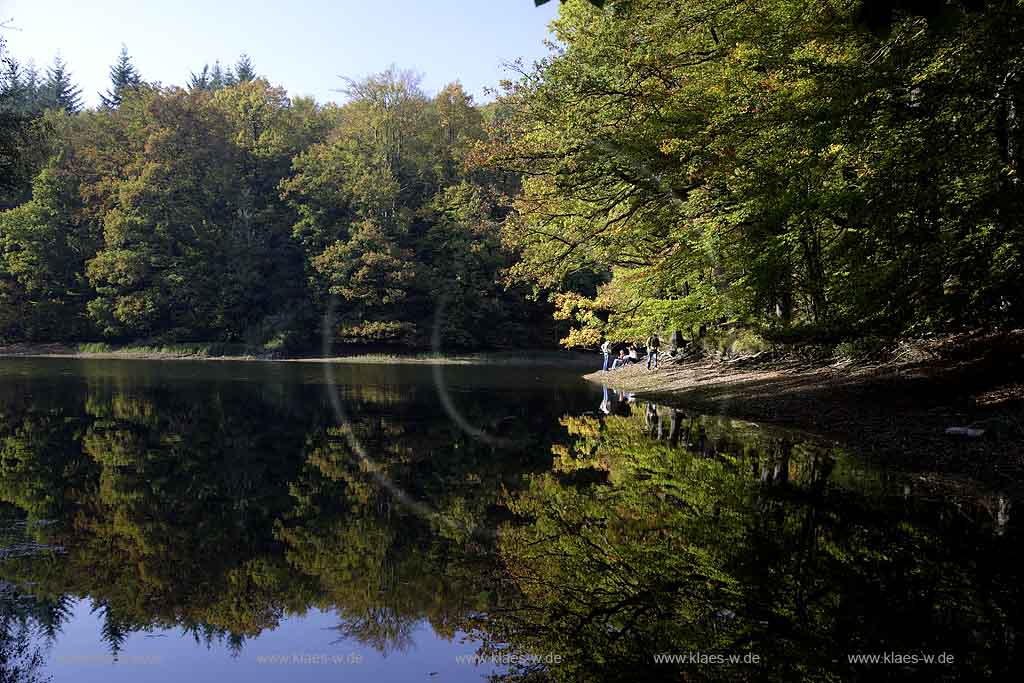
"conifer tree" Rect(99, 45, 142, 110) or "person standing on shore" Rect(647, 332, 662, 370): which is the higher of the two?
"conifer tree" Rect(99, 45, 142, 110)

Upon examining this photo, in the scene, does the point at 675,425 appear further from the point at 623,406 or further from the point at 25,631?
the point at 25,631

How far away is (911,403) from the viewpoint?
46.0ft

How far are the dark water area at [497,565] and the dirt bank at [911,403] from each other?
0.93 meters

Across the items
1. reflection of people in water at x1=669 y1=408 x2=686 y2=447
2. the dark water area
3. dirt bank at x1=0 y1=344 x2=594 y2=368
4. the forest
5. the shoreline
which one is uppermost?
the forest

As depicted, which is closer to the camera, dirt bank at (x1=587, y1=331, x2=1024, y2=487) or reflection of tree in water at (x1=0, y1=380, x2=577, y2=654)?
reflection of tree in water at (x1=0, y1=380, x2=577, y2=654)

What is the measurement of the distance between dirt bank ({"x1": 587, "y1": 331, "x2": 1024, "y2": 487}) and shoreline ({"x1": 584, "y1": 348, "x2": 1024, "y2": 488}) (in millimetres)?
16

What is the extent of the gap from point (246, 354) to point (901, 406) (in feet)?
149

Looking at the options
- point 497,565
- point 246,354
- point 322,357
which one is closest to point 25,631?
point 497,565

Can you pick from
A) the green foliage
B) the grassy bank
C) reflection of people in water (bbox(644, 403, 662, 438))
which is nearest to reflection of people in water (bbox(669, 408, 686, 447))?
reflection of people in water (bbox(644, 403, 662, 438))

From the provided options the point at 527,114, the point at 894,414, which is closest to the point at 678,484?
the point at 894,414

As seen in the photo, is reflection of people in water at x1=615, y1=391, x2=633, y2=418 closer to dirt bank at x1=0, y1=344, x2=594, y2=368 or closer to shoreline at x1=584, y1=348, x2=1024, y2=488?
shoreline at x1=584, y1=348, x2=1024, y2=488

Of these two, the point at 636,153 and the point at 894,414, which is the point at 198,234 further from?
the point at 894,414

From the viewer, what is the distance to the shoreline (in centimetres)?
1054

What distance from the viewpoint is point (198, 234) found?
191ft
